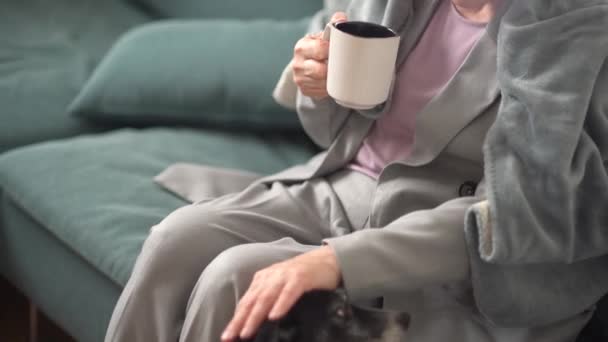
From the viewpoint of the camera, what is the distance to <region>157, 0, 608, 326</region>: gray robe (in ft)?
3.43

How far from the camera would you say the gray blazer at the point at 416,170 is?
1.05m

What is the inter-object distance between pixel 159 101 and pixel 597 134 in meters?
0.96

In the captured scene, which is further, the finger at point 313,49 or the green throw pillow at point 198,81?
the green throw pillow at point 198,81

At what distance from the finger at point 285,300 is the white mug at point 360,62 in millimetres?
278

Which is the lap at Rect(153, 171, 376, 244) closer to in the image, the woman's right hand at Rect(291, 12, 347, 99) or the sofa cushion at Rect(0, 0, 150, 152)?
the woman's right hand at Rect(291, 12, 347, 99)

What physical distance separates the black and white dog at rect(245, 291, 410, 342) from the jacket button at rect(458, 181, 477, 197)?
250 millimetres

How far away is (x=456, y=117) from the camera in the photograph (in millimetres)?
1173

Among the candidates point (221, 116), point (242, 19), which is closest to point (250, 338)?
point (221, 116)

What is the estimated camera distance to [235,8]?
2137mm

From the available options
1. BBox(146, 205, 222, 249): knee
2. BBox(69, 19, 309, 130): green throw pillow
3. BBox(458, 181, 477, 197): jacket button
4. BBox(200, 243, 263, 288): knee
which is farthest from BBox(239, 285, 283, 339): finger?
BBox(69, 19, 309, 130): green throw pillow

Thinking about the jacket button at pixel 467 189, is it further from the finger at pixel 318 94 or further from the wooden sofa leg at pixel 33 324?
the wooden sofa leg at pixel 33 324

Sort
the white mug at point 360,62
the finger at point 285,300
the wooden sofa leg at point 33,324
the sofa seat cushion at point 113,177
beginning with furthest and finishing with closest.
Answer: the wooden sofa leg at point 33,324
the sofa seat cushion at point 113,177
the white mug at point 360,62
the finger at point 285,300

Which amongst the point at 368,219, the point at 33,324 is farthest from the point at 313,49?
the point at 33,324

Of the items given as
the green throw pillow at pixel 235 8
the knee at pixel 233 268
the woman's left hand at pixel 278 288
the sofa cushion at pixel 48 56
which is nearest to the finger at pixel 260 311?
the woman's left hand at pixel 278 288
